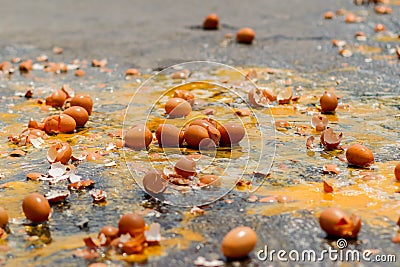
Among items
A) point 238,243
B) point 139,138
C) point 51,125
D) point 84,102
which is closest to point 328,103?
point 139,138

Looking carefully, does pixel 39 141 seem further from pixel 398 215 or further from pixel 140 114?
pixel 398 215

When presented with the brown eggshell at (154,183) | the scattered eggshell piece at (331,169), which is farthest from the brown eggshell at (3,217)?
the scattered eggshell piece at (331,169)

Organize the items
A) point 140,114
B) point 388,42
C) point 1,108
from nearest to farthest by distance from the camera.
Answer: point 140,114 < point 1,108 < point 388,42

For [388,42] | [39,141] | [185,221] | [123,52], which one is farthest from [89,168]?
[388,42]

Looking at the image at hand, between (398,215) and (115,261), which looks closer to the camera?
(115,261)

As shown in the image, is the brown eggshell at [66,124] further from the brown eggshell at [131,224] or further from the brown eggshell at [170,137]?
the brown eggshell at [131,224]

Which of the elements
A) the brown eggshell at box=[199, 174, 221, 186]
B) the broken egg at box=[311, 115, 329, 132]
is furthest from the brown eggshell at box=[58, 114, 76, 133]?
the broken egg at box=[311, 115, 329, 132]
